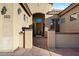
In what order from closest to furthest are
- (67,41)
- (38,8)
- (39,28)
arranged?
(67,41)
(38,8)
(39,28)

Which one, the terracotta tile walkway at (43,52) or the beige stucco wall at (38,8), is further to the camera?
the beige stucco wall at (38,8)

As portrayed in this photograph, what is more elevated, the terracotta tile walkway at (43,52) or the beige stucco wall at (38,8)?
the beige stucco wall at (38,8)

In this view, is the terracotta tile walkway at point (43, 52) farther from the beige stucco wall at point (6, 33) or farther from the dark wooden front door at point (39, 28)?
the dark wooden front door at point (39, 28)

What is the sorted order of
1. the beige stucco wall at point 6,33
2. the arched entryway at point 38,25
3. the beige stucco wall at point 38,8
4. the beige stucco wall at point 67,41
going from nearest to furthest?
the beige stucco wall at point 6,33 → the beige stucco wall at point 67,41 → the beige stucco wall at point 38,8 → the arched entryway at point 38,25

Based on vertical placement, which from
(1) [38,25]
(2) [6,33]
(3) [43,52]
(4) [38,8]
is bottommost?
(3) [43,52]

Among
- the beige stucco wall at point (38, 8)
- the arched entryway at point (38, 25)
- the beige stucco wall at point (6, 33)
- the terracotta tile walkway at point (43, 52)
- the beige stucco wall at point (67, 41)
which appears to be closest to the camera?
the terracotta tile walkway at point (43, 52)

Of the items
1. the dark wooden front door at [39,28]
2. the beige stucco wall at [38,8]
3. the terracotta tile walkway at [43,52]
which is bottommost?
the terracotta tile walkway at [43,52]

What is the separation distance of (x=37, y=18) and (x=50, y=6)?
2.48 metres

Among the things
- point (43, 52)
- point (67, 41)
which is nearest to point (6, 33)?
point (43, 52)

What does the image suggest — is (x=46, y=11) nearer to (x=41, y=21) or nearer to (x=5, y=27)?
(x=41, y=21)

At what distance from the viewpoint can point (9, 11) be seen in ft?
25.1

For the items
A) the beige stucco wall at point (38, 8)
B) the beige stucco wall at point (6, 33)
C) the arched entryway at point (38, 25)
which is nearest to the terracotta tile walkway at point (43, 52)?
the beige stucco wall at point (6, 33)

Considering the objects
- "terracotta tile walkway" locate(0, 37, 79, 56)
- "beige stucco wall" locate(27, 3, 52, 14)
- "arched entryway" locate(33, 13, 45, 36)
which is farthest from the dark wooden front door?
"terracotta tile walkway" locate(0, 37, 79, 56)

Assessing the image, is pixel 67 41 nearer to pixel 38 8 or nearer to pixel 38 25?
pixel 38 8
